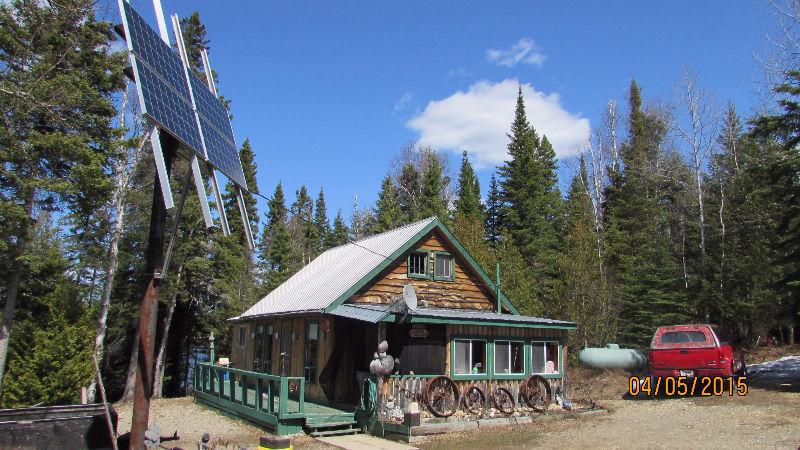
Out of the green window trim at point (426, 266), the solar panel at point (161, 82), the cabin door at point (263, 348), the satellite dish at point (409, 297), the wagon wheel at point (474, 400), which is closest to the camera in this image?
the solar panel at point (161, 82)

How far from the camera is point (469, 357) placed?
51.8 ft

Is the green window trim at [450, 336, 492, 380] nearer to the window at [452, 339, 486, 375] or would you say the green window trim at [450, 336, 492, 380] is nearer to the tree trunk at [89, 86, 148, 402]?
the window at [452, 339, 486, 375]

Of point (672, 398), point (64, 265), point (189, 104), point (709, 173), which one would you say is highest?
point (709, 173)

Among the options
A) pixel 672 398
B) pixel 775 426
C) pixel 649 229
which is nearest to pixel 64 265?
pixel 672 398


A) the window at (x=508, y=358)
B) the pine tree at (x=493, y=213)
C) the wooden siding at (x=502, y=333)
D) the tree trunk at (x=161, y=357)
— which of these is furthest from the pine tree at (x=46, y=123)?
the pine tree at (x=493, y=213)

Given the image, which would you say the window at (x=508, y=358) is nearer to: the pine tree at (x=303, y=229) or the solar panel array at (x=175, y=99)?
the solar panel array at (x=175, y=99)

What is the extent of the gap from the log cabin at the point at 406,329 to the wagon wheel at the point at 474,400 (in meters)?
0.14

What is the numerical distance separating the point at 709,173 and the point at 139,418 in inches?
1494

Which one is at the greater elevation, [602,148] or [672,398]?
[602,148]

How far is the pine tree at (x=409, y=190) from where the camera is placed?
159ft

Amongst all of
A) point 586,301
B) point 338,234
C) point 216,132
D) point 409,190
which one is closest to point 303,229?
point 338,234

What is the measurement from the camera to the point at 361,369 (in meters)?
16.6

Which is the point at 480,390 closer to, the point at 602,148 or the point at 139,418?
the point at 139,418

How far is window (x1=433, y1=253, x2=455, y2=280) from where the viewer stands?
19.0 metres
